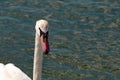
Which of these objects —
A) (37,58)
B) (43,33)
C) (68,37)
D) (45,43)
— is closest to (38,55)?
(37,58)

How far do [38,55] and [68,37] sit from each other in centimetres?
489

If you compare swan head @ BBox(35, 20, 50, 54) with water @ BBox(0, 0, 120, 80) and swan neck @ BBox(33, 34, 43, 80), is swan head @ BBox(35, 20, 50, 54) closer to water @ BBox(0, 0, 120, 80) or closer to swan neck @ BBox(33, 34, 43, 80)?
swan neck @ BBox(33, 34, 43, 80)

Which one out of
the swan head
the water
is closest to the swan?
the swan head

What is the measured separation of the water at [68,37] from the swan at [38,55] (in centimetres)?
228

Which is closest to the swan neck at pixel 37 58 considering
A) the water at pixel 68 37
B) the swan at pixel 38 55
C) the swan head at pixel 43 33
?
the swan at pixel 38 55

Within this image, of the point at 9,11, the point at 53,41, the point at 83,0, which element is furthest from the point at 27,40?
the point at 83,0

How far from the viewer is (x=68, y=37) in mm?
14062

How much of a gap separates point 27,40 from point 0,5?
273cm

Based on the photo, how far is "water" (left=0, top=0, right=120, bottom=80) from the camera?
1246cm

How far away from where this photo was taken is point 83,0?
54.5 ft

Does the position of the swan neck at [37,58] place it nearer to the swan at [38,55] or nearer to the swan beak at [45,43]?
the swan at [38,55]

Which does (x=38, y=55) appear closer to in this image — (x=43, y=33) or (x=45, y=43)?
(x=45, y=43)

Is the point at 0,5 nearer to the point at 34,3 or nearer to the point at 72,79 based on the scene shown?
the point at 34,3

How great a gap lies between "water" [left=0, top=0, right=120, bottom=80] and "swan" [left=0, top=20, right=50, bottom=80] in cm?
228
